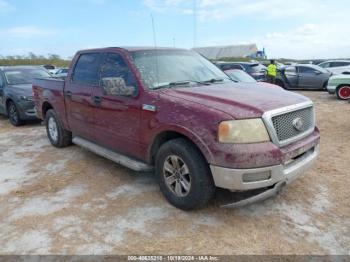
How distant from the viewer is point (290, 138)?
11.5ft

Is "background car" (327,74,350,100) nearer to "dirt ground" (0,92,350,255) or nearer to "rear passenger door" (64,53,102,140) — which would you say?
"dirt ground" (0,92,350,255)

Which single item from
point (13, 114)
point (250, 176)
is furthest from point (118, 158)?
point (13, 114)

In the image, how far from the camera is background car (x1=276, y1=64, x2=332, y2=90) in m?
16.8

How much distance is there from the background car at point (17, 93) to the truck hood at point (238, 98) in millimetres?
6236

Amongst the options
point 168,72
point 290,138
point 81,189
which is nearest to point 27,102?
point 81,189

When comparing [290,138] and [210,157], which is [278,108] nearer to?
[290,138]

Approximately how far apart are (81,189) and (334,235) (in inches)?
124

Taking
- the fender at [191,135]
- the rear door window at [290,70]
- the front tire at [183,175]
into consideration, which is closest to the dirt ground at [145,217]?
the front tire at [183,175]

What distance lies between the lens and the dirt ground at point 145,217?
3.15 metres

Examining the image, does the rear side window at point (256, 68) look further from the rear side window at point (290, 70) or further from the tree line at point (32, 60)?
the tree line at point (32, 60)

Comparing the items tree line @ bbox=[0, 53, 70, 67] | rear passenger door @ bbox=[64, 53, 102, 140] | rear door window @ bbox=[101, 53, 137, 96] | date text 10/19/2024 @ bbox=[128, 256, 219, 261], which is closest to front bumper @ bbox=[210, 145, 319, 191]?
date text 10/19/2024 @ bbox=[128, 256, 219, 261]

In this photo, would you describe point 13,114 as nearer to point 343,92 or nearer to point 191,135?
point 191,135

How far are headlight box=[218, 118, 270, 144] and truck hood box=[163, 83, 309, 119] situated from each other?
7 cm

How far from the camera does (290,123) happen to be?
3.56m
